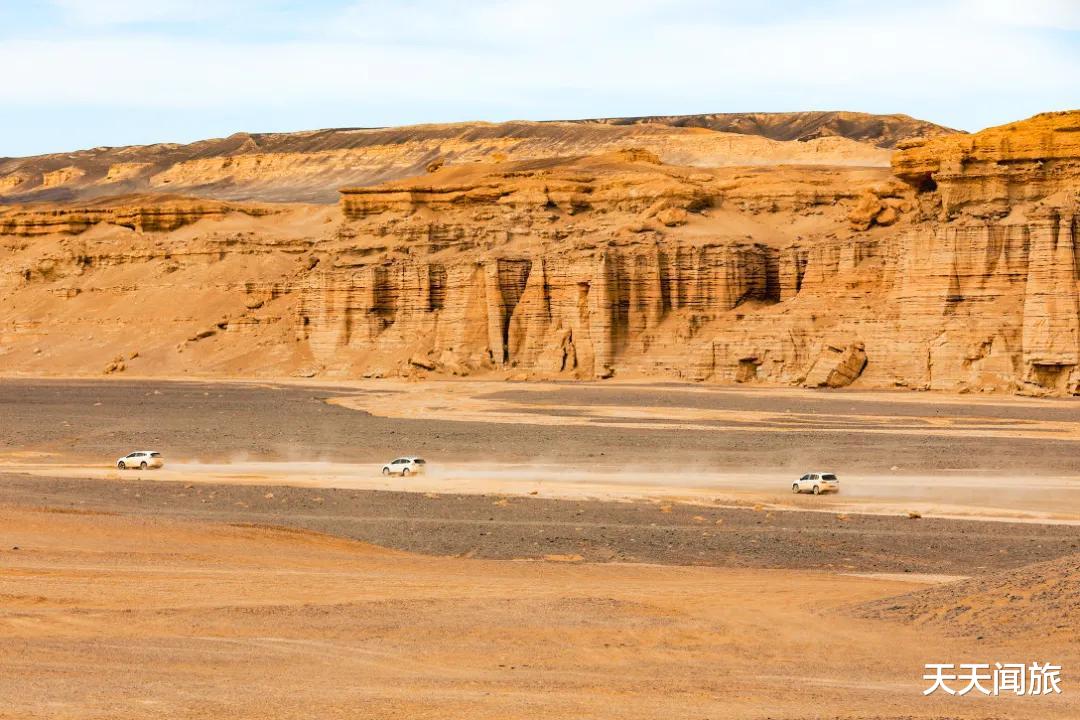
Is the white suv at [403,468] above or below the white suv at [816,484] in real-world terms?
below

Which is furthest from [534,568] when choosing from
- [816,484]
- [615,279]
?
[615,279]

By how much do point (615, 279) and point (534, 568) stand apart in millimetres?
55561

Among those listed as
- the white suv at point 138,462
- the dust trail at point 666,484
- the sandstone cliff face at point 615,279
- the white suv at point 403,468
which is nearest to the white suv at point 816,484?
the dust trail at point 666,484

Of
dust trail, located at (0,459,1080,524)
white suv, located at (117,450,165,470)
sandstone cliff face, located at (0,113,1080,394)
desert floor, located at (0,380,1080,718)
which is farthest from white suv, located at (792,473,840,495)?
sandstone cliff face, located at (0,113,1080,394)

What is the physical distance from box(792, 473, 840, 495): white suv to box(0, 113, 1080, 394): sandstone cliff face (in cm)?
2960

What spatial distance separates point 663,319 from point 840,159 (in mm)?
60853

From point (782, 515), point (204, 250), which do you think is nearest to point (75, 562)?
point (782, 515)

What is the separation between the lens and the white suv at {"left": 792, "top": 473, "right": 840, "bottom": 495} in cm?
3259

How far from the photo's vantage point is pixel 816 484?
107 ft

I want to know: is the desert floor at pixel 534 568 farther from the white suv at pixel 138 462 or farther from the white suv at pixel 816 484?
the white suv at pixel 138 462

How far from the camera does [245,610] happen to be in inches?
715

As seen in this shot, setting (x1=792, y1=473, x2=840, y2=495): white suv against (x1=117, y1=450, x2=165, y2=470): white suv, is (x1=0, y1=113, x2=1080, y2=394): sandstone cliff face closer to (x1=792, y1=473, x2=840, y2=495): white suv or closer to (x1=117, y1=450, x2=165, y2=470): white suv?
(x1=792, y1=473, x2=840, y2=495): white suv

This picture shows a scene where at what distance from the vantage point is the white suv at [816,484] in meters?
32.6

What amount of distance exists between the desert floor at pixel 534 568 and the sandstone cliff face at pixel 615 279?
13.4m
